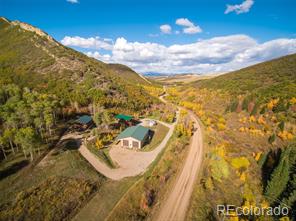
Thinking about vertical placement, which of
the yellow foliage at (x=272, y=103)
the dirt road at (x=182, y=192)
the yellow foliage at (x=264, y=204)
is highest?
the yellow foliage at (x=272, y=103)

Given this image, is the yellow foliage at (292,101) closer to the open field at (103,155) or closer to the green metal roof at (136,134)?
the green metal roof at (136,134)

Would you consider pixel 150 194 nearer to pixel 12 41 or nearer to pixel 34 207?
pixel 34 207

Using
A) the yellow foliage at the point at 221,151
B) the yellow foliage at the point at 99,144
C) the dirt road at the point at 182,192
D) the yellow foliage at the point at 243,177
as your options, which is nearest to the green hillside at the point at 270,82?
the yellow foliage at the point at 221,151

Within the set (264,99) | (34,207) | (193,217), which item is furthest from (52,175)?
(264,99)

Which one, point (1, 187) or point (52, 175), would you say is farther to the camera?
point (52, 175)

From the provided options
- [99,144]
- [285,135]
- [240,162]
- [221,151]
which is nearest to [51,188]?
[99,144]

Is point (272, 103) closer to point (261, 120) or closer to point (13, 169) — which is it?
point (261, 120)
